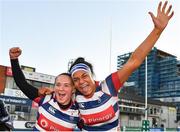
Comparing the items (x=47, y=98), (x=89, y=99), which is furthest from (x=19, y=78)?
(x=89, y=99)

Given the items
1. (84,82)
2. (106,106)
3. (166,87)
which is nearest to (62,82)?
(84,82)

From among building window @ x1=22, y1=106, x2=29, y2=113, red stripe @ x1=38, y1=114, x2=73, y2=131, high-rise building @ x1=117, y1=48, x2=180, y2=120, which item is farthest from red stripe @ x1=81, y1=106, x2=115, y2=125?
high-rise building @ x1=117, y1=48, x2=180, y2=120

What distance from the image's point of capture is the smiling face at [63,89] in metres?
3.44

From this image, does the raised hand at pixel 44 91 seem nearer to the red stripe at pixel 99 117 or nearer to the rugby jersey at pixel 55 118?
the rugby jersey at pixel 55 118

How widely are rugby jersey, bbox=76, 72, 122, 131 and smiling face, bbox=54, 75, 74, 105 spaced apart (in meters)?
0.16

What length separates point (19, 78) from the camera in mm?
3732

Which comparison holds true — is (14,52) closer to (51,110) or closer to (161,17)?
(51,110)

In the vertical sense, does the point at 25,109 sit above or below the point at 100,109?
below

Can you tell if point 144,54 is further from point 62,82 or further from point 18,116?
point 18,116

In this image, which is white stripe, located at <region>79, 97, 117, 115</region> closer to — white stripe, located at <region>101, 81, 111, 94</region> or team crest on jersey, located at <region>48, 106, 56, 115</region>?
white stripe, located at <region>101, 81, 111, 94</region>

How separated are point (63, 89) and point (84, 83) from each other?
23 cm

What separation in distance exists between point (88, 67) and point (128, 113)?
5571cm

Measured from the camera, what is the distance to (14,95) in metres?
39.3

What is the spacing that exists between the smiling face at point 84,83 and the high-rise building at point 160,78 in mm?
94948
